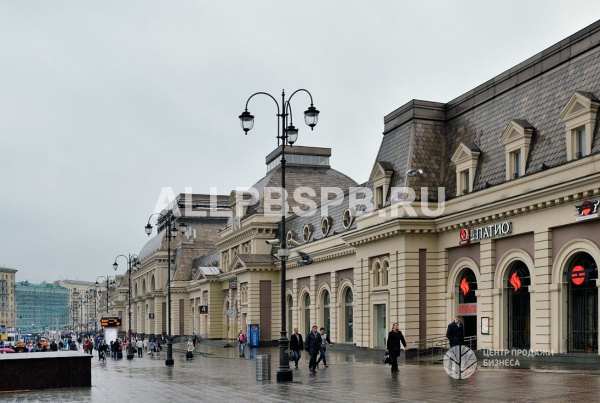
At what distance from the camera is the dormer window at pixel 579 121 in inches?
1159

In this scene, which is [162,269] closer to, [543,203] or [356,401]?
[543,203]

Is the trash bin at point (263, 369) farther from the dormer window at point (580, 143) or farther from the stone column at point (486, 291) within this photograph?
the dormer window at point (580, 143)

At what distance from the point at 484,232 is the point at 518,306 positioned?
11.5ft

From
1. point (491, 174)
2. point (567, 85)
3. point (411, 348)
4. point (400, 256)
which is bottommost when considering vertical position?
point (411, 348)

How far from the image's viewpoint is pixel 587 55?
31.0 m

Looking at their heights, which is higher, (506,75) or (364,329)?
(506,75)

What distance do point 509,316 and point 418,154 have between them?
32.0ft

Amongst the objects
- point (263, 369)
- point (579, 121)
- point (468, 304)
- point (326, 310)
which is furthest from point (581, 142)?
point (326, 310)

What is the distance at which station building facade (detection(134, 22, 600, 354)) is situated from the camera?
3028 centimetres

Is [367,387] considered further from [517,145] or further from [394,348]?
[517,145]

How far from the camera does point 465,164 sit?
37594 mm

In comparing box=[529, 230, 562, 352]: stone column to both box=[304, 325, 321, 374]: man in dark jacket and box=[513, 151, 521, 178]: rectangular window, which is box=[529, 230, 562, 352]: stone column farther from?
box=[304, 325, 321, 374]: man in dark jacket

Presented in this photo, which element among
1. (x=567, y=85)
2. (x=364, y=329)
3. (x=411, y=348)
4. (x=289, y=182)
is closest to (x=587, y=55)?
(x=567, y=85)

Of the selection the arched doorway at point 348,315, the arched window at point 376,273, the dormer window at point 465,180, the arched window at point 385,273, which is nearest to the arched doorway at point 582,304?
the dormer window at point 465,180
